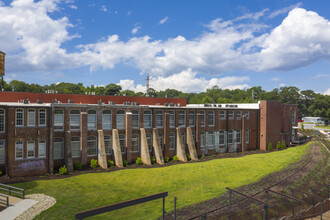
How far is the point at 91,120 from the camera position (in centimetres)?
2580

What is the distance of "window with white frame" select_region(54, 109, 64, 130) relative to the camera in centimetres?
2394

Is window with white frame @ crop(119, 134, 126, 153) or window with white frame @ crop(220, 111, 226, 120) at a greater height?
window with white frame @ crop(220, 111, 226, 120)

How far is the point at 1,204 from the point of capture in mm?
15266

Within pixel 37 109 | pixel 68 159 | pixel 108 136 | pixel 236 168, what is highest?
pixel 37 109

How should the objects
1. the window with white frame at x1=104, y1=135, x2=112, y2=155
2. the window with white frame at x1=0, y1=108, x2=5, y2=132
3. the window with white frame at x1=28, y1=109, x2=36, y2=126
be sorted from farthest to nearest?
the window with white frame at x1=104, y1=135, x2=112, y2=155 → the window with white frame at x1=28, y1=109, x2=36, y2=126 → the window with white frame at x1=0, y1=108, x2=5, y2=132

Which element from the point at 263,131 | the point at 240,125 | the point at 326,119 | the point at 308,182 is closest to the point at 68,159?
the point at 308,182

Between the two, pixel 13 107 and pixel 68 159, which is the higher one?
pixel 13 107

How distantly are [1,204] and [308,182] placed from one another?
24555 millimetres

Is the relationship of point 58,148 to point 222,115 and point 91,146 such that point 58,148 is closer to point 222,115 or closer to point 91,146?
point 91,146

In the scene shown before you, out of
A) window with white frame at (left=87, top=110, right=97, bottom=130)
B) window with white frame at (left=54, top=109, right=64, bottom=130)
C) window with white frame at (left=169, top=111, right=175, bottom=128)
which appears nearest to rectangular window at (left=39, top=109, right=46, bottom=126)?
window with white frame at (left=54, top=109, right=64, bottom=130)

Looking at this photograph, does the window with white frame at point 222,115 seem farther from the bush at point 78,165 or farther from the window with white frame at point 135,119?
the bush at point 78,165

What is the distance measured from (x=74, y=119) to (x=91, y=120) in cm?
184

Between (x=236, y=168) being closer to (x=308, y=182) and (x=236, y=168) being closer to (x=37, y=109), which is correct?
(x=308, y=182)

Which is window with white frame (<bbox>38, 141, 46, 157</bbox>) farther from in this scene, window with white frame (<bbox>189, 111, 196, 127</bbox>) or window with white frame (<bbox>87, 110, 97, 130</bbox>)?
window with white frame (<bbox>189, 111, 196, 127</bbox>)
